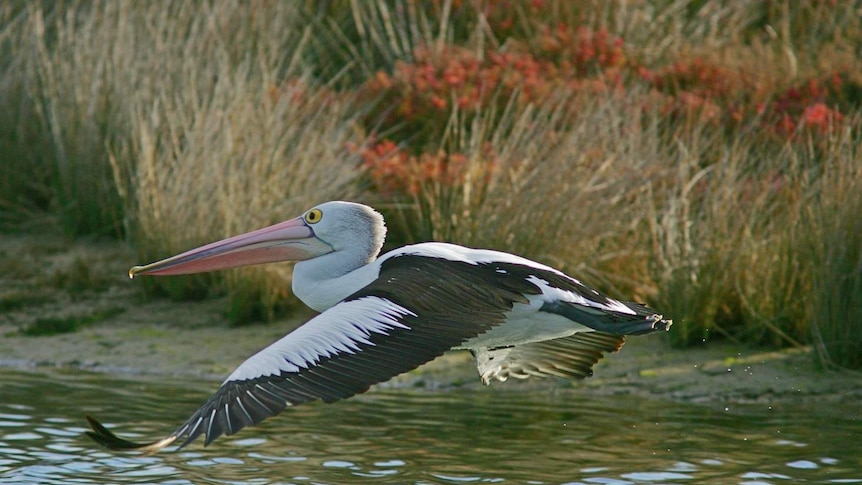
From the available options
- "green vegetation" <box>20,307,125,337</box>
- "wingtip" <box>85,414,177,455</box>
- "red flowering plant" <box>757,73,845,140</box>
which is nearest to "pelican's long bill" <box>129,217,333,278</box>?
"wingtip" <box>85,414,177,455</box>

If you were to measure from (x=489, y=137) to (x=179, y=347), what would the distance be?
353cm

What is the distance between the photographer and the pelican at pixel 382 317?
15.5 feet

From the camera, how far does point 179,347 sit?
911 cm

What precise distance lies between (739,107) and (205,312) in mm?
4700

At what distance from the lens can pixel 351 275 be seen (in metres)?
6.19

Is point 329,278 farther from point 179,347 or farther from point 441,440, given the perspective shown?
point 179,347

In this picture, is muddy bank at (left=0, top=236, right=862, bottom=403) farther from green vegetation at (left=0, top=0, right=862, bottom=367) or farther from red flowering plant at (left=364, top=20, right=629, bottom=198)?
red flowering plant at (left=364, top=20, right=629, bottom=198)

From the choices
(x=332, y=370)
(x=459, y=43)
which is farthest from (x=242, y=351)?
(x=459, y=43)

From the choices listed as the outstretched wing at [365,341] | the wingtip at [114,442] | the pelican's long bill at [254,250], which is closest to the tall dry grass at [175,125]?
the pelican's long bill at [254,250]

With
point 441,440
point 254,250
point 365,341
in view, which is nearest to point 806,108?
point 441,440

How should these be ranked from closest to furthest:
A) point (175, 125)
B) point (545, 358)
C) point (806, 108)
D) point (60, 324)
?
point (545, 358)
point (60, 324)
point (175, 125)
point (806, 108)

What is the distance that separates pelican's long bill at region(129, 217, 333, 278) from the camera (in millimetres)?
6398

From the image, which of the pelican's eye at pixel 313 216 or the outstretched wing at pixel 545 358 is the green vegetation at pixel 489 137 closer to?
the outstretched wing at pixel 545 358

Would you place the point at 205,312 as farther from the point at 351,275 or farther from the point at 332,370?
the point at 332,370
